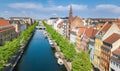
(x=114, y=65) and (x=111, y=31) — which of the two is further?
(x=111, y=31)

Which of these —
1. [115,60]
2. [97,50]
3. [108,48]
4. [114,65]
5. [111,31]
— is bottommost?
[114,65]

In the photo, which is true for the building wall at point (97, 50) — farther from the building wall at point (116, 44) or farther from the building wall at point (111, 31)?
the building wall at point (116, 44)

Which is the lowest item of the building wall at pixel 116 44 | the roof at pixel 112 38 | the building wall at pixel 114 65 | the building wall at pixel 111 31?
the building wall at pixel 114 65

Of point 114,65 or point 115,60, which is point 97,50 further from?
point 115,60

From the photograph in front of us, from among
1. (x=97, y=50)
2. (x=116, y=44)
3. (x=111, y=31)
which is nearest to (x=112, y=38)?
(x=116, y=44)

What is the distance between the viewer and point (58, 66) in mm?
72750

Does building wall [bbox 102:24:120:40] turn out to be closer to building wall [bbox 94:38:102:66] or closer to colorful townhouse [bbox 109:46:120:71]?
building wall [bbox 94:38:102:66]

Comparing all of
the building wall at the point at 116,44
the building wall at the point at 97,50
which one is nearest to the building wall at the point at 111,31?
the building wall at the point at 97,50

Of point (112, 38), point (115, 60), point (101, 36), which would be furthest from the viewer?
point (101, 36)

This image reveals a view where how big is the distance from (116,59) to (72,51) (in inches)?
760

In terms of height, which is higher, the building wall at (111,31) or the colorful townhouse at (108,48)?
the building wall at (111,31)

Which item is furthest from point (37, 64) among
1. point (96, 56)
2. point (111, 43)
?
point (111, 43)

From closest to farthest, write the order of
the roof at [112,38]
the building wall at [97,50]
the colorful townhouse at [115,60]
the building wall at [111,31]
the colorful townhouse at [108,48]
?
1. the colorful townhouse at [115,60]
2. the colorful townhouse at [108,48]
3. the roof at [112,38]
4. the building wall at [111,31]
5. the building wall at [97,50]

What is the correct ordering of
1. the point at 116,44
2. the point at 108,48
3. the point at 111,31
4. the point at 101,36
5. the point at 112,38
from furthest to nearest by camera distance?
the point at 101,36
the point at 111,31
the point at 112,38
the point at 108,48
the point at 116,44
